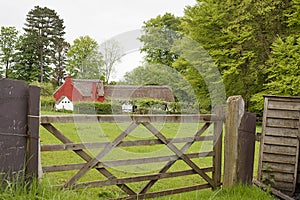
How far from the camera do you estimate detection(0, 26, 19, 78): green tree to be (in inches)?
843

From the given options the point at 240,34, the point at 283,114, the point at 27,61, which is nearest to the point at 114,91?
the point at 283,114

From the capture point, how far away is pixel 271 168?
4.66m

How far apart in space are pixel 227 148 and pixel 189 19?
18.9 m

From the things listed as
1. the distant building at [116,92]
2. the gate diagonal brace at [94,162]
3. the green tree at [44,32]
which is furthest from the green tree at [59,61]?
the gate diagonal brace at [94,162]

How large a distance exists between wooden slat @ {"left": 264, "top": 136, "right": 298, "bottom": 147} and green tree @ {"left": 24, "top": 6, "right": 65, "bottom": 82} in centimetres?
2534

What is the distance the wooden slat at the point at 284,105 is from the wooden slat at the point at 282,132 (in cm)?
31

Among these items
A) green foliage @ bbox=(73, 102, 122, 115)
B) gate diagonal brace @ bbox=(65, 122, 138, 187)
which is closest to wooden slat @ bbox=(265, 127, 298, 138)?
gate diagonal brace @ bbox=(65, 122, 138, 187)

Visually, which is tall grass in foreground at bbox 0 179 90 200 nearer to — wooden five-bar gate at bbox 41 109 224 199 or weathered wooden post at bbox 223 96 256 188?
wooden five-bar gate at bbox 41 109 224 199

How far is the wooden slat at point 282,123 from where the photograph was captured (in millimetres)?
4527

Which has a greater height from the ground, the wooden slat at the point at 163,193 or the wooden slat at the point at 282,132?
the wooden slat at the point at 282,132

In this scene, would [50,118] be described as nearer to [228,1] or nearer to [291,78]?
[291,78]

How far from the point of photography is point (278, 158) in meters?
4.63

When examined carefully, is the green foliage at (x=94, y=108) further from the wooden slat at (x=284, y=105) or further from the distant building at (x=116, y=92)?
the wooden slat at (x=284, y=105)

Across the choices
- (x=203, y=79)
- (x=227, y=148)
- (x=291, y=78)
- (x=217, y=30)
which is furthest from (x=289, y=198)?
(x=217, y=30)
